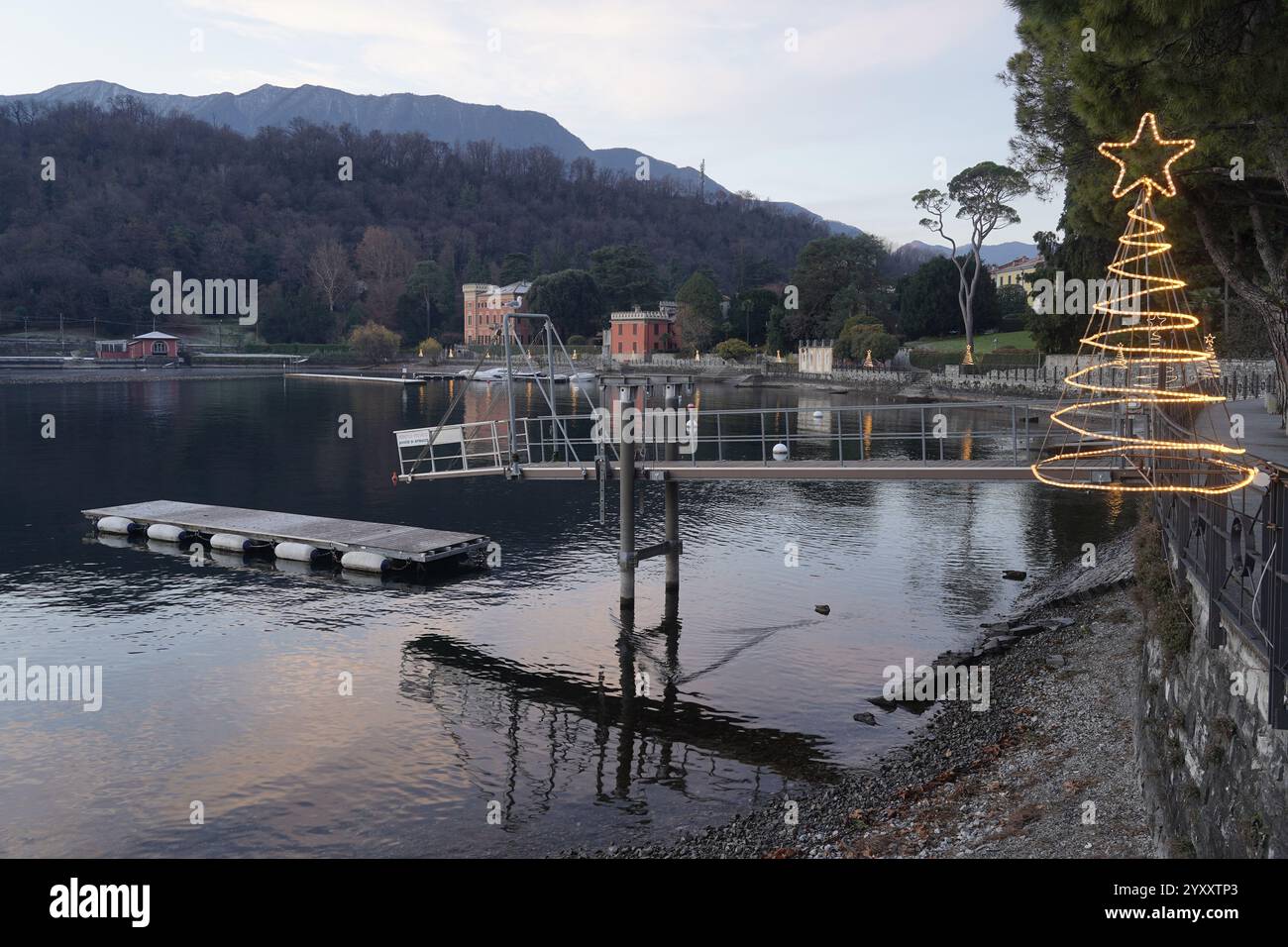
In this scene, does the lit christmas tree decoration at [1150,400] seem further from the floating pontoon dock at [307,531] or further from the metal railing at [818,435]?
the floating pontoon dock at [307,531]

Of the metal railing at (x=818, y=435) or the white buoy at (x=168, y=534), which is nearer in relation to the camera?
the metal railing at (x=818, y=435)

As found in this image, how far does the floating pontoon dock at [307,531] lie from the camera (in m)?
33.3

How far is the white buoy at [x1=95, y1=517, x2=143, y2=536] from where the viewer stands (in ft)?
127

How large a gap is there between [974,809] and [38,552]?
110 feet

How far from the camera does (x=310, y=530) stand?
3616 cm

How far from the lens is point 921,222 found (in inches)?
4257

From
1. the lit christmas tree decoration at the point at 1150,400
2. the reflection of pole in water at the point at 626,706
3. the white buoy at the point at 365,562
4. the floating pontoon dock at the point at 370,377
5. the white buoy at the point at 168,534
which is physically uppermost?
the floating pontoon dock at the point at 370,377

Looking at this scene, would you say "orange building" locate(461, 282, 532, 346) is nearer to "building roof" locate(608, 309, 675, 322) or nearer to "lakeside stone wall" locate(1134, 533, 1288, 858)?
"building roof" locate(608, 309, 675, 322)

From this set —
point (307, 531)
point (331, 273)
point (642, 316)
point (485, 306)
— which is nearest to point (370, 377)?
point (485, 306)

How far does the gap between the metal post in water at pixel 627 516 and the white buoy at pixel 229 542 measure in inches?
599

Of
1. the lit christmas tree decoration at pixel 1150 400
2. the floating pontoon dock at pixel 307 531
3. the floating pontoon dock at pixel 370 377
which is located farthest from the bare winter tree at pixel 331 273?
the lit christmas tree decoration at pixel 1150 400

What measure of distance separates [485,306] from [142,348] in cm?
5544

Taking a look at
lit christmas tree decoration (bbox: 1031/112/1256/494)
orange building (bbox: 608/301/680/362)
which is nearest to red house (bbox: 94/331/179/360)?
orange building (bbox: 608/301/680/362)
